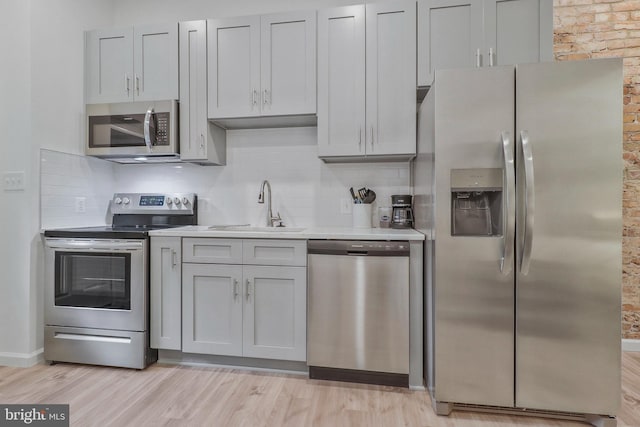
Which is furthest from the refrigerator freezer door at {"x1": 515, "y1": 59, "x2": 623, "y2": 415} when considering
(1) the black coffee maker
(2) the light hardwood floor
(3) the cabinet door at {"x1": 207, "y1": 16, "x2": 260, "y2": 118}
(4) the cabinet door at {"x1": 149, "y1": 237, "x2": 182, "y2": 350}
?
(4) the cabinet door at {"x1": 149, "y1": 237, "x2": 182, "y2": 350}

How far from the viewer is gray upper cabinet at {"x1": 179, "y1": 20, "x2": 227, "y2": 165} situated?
2629 mm

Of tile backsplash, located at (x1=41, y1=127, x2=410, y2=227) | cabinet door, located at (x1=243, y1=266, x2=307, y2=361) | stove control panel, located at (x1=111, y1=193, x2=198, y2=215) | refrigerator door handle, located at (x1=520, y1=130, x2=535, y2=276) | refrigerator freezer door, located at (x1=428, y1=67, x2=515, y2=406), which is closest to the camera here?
refrigerator door handle, located at (x1=520, y1=130, x2=535, y2=276)

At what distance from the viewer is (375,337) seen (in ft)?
6.82

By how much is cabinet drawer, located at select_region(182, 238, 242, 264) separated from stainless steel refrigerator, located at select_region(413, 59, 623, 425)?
1256mm

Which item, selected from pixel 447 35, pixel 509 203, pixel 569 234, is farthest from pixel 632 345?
pixel 447 35

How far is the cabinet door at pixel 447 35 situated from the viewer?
7.55 ft

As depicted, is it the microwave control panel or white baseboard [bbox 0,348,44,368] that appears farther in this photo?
the microwave control panel

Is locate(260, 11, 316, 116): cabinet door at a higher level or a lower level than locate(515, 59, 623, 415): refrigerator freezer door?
higher

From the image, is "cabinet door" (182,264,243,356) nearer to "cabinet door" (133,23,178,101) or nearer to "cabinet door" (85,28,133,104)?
"cabinet door" (133,23,178,101)

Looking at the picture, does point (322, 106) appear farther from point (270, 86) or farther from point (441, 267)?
point (441, 267)

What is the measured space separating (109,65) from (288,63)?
148 centimetres

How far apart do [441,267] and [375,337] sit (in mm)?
615

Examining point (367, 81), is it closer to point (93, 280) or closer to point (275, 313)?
point (275, 313)

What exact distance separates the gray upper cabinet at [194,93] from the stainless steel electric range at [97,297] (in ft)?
2.52
